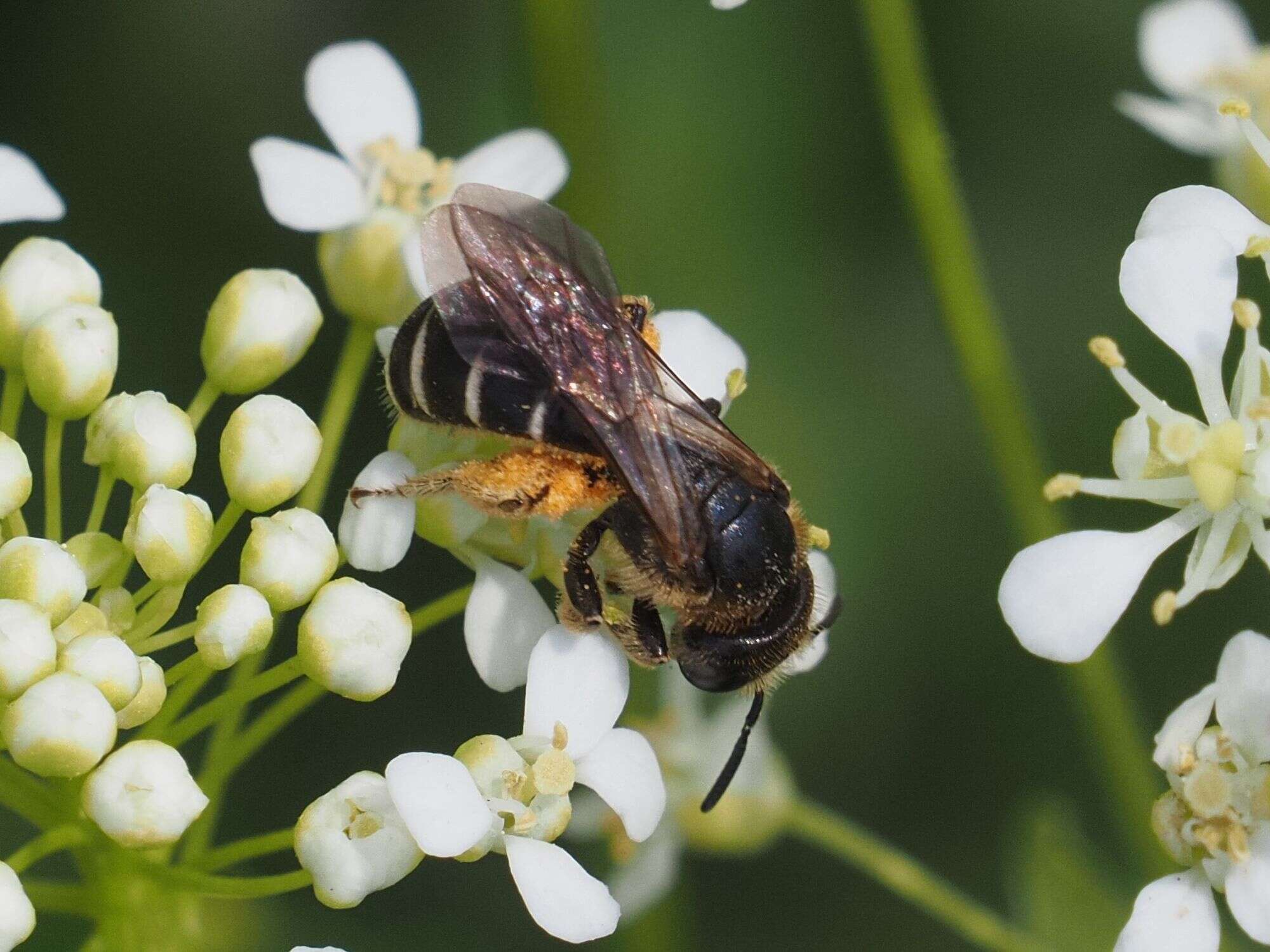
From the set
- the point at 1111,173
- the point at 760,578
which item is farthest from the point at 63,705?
the point at 1111,173

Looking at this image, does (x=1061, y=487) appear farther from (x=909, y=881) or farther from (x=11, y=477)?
(x=11, y=477)

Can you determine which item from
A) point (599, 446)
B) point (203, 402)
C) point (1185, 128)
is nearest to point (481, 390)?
point (599, 446)

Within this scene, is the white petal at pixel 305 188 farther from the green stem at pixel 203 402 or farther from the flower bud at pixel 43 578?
the flower bud at pixel 43 578

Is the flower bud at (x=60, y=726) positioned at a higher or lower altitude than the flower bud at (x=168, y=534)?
lower

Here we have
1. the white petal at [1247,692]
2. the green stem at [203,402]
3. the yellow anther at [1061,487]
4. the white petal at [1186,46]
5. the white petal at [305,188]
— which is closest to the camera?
the white petal at [1247,692]

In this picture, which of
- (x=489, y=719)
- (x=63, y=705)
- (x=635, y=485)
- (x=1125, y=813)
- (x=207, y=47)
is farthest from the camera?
(x=207, y=47)

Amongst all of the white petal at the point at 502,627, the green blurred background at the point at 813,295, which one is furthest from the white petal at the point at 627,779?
the green blurred background at the point at 813,295

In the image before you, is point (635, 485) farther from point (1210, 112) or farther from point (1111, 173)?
point (1111, 173)

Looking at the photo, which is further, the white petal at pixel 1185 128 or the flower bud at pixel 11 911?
the white petal at pixel 1185 128
